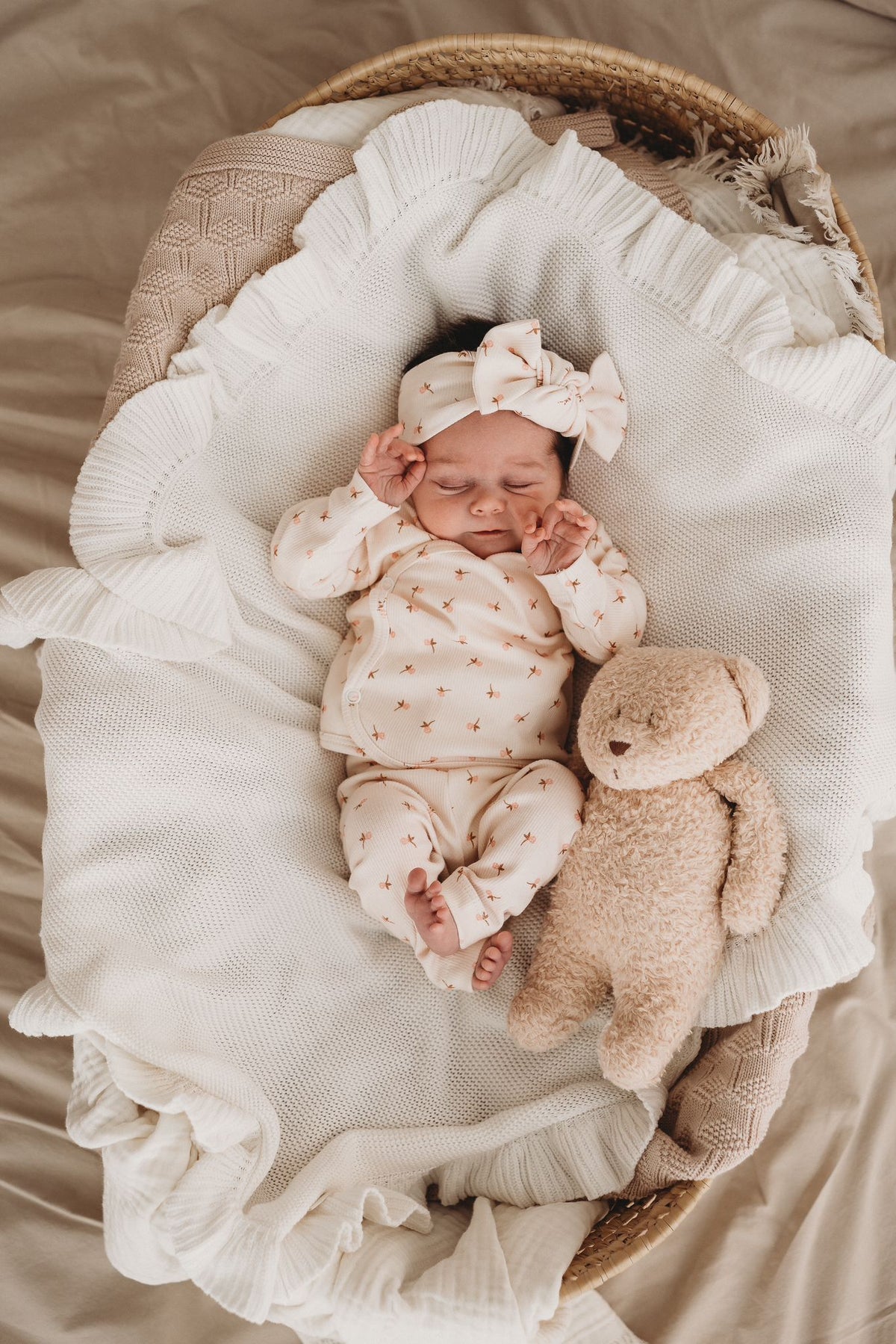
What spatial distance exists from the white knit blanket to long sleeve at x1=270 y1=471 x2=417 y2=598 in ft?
0.19

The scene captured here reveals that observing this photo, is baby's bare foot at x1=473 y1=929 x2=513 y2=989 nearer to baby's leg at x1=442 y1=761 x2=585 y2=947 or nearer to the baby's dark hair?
baby's leg at x1=442 y1=761 x2=585 y2=947

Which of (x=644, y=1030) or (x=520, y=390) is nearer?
(x=644, y=1030)

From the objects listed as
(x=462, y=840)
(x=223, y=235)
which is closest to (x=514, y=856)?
(x=462, y=840)

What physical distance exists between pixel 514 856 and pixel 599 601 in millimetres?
335

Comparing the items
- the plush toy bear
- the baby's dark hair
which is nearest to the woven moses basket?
the baby's dark hair

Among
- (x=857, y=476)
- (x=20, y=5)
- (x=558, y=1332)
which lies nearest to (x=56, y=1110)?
(x=558, y=1332)

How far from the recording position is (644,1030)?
114 centimetres

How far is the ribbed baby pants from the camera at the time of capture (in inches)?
49.8

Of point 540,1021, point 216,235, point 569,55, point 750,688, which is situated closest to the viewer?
point 750,688

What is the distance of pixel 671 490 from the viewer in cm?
138

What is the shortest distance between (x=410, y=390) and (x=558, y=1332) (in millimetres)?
1166

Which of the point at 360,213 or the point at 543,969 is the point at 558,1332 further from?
the point at 360,213

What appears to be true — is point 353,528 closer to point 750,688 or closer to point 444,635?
point 444,635

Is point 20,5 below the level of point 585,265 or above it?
above
